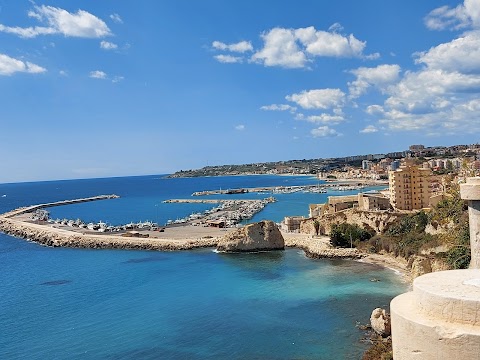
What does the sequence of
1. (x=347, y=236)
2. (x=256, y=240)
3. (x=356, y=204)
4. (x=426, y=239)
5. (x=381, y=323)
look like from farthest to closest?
(x=356, y=204), (x=256, y=240), (x=347, y=236), (x=426, y=239), (x=381, y=323)

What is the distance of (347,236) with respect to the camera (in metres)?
37.8

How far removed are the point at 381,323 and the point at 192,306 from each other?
10.7 m

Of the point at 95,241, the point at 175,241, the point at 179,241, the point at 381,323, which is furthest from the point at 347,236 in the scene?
the point at 95,241

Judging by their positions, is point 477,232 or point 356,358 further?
point 356,358

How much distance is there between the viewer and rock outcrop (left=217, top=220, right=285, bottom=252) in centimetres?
4056

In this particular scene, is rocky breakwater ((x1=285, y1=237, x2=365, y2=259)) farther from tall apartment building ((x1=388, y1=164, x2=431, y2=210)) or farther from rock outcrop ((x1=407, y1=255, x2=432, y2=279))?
tall apartment building ((x1=388, y1=164, x2=431, y2=210))

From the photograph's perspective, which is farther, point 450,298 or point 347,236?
point 347,236

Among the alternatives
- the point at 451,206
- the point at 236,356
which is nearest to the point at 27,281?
the point at 236,356

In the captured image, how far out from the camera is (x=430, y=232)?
33.2 m

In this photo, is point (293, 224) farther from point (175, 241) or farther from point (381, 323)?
point (381, 323)

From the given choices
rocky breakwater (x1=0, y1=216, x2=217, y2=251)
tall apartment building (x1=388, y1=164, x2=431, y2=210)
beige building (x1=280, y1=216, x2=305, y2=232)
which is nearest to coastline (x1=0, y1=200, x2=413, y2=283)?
rocky breakwater (x1=0, y1=216, x2=217, y2=251)

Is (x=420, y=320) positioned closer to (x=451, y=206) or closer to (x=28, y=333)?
(x=451, y=206)

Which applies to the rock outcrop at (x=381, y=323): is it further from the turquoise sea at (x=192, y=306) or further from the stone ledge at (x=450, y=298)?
the stone ledge at (x=450, y=298)

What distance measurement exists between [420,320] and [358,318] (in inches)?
667
